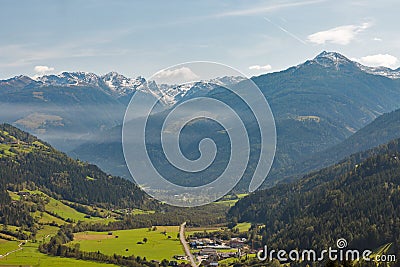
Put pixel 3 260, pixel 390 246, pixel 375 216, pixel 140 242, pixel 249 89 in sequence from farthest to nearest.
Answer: pixel 140 242, pixel 3 260, pixel 375 216, pixel 390 246, pixel 249 89

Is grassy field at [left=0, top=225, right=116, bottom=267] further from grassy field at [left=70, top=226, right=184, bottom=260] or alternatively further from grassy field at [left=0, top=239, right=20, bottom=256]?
grassy field at [left=70, top=226, right=184, bottom=260]

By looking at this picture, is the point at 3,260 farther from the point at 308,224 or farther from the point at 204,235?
the point at 308,224

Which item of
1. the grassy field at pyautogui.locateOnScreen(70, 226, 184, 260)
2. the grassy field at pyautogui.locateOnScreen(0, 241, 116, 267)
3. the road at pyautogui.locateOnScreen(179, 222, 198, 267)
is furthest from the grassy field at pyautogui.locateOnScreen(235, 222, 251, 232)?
the grassy field at pyautogui.locateOnScreen(0, 241, 116, 267)

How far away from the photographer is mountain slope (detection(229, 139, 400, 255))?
92.1 m

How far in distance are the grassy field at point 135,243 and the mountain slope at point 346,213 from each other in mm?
22350

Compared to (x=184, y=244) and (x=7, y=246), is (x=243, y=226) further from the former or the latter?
(x=7, y=246)

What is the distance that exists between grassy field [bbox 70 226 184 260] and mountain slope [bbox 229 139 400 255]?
73.3 ft

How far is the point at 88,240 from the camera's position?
438ft

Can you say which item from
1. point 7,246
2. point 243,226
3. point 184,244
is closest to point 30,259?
point 7,246

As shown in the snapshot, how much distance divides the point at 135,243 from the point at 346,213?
50.4m

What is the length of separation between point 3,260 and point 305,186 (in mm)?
97637

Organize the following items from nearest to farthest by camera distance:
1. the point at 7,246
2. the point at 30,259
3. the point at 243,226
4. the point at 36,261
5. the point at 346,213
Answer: the point at 346,213 → the point at 36,261 → the point at 30,259 → the point at 7,246 → the point at 243,226

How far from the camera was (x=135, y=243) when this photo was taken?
127 meters

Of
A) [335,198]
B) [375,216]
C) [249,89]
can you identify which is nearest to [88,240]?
[335,198]
